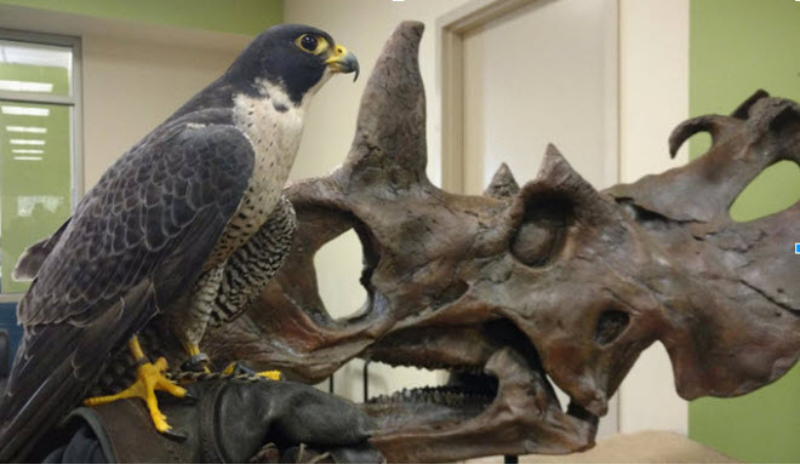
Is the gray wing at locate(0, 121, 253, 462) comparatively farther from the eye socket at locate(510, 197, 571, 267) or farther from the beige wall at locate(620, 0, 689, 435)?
the beige wall at locate(620, 0, 689, 435)

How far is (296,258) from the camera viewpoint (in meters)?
1.19

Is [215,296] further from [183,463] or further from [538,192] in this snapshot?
[538,192]

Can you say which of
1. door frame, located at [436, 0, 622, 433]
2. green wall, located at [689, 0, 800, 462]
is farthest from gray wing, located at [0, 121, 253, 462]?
door frame, located at [436, 0, 622, 433]

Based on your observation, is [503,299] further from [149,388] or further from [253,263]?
[149,388]

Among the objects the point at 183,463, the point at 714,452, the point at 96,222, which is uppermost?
the point at 96,222

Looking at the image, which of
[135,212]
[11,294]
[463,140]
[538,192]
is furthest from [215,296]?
[11,294]

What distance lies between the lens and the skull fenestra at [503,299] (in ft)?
3.72

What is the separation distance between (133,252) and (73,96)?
3547mm

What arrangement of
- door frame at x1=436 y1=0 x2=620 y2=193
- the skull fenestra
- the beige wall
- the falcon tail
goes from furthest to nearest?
door frame at x1=436 y1=0 x2=620 y2=193
the beige wall
the skull fenestra
the falcon tail

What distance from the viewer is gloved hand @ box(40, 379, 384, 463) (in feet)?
2.85

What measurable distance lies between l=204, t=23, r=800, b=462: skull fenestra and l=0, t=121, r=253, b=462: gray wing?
27 cm

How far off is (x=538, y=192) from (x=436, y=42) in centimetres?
176

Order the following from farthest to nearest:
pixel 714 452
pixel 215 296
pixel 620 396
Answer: pixel 620 396 → pixel 714 452 → pixel 215 296

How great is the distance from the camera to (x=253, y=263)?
105 centimetres
